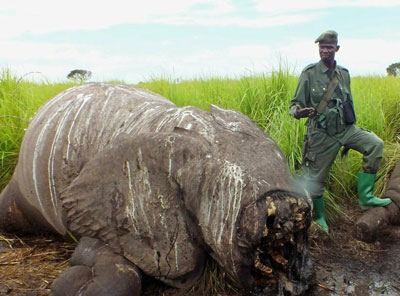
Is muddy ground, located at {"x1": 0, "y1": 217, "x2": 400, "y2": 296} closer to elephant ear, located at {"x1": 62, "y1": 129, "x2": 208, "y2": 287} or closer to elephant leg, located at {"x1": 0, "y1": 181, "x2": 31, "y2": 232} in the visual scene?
elephant leg, located at {"x1": 0, "y1": 181, "x2": 31, "y2": 232}

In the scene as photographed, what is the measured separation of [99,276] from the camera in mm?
2979

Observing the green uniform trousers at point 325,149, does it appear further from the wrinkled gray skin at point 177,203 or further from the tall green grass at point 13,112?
the tall green grass at point 13,112

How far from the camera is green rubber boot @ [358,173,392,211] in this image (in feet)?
15.4

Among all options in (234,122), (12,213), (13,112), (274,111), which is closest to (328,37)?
(234,122)

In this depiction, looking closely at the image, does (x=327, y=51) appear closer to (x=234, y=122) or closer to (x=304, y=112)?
(x=304, y=112)

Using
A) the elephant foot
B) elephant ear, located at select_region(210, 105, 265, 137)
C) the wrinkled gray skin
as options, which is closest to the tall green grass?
the wrinkled gray skin

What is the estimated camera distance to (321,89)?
14.5ft

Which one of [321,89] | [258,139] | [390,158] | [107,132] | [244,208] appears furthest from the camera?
[390,158]

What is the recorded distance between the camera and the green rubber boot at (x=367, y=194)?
4707 mm

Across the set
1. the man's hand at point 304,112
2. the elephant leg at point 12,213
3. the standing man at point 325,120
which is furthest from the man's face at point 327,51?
the elephant leg at point 12,213

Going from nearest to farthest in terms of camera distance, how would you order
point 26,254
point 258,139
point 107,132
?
point 258,139
point 107,132
point 26,254

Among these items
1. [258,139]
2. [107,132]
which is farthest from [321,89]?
[107,132]

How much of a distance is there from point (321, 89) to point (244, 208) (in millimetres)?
2083

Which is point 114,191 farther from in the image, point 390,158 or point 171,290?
point 390,158
